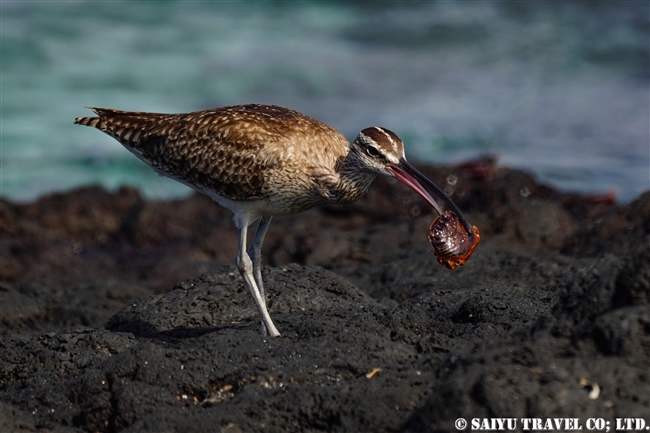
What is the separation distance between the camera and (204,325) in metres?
7.21

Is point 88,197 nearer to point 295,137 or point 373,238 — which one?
point 373,238

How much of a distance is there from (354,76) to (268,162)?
1816 cm

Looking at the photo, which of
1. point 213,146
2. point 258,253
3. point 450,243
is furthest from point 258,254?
point 450,243

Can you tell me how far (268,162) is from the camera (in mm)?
7422

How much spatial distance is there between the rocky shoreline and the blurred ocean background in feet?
23.6

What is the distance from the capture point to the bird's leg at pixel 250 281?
21.7 ft

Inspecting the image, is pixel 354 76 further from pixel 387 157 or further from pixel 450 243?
pixel 450 243

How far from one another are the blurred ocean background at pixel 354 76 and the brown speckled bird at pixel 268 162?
10437 millimetres

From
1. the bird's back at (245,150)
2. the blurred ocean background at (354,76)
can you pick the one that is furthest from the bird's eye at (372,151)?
the blurred ocean background at (354,76)

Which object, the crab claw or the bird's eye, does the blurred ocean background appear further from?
the crab claw

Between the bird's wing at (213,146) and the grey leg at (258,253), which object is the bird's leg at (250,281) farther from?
the bird's wing at (213,146)

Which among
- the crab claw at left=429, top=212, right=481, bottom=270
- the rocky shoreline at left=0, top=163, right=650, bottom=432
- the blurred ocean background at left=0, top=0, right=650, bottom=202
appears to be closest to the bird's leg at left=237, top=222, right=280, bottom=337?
the rocky shoreline at left=0, top=163, right=650, bottom=432

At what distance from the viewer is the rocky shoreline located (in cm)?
415

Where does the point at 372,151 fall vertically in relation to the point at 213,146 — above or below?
above
